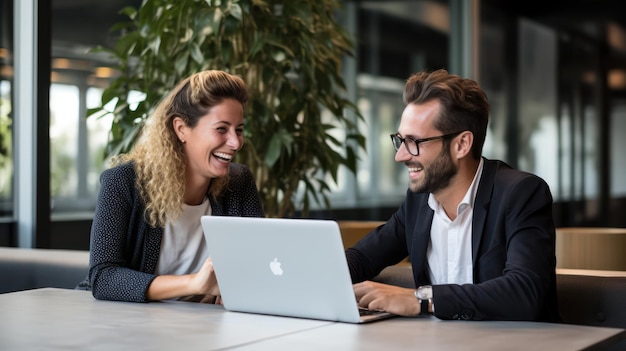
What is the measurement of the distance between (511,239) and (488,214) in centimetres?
12

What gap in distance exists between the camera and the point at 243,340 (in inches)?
76.4

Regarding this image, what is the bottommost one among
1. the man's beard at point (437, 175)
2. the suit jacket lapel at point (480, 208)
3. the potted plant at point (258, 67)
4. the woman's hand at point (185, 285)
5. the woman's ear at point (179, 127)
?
the woman's hand at point (185, 285)

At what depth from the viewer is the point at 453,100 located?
2641mm

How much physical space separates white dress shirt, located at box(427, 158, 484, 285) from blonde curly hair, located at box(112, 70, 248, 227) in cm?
76

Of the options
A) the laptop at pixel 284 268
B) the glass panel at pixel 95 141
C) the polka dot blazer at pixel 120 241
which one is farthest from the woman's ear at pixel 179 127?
the glass panel at pixel 95 141

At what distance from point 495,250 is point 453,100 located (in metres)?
A: 0.45

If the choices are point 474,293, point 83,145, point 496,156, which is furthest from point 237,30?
point 496,156

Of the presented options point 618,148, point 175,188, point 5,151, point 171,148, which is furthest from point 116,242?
point 618,148

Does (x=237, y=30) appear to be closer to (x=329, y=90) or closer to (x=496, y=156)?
(x=329, y=90)

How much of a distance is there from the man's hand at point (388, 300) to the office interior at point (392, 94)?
2384 mm

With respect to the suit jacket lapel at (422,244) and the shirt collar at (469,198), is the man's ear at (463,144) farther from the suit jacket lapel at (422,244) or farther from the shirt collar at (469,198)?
the suit jacket lapel at (422,244)

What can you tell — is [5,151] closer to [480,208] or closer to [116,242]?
[116,242]

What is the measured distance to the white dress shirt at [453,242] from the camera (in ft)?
8.56

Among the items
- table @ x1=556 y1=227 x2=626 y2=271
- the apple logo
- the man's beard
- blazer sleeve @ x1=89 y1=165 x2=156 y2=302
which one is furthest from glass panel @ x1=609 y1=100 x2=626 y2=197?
the apple logo
